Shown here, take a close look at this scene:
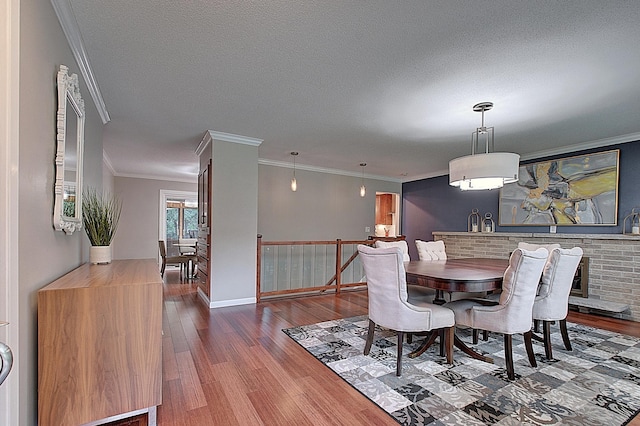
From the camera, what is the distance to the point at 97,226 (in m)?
2.38

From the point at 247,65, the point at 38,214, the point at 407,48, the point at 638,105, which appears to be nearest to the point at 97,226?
the point at 38,214

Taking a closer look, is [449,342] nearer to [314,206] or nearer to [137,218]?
[314,206]

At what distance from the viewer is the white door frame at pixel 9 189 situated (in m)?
1.13

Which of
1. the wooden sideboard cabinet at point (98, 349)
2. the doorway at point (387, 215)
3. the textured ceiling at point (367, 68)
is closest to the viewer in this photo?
the wooden sideboard cabinet at point (98, 349)

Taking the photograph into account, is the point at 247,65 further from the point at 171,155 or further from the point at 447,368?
the point at 171,155

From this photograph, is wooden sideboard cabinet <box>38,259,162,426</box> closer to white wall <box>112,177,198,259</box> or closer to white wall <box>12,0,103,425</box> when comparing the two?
white wall <box>12,0,103,425</box>

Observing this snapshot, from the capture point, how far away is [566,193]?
4715 millimetres

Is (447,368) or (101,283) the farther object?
(447,368)

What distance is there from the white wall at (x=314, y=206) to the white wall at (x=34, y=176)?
15.0ft

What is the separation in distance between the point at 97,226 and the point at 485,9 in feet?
10.0

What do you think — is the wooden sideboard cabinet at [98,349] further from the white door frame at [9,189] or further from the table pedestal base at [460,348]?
the table pedestal base at [460,348]

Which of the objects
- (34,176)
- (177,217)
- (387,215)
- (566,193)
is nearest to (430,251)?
(566,193)

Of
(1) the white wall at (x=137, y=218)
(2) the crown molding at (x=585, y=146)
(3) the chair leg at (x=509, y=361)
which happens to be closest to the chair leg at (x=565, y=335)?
(3) the chair leg at (x=509, y=361)

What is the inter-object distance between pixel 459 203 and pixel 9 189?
6.86 meters
